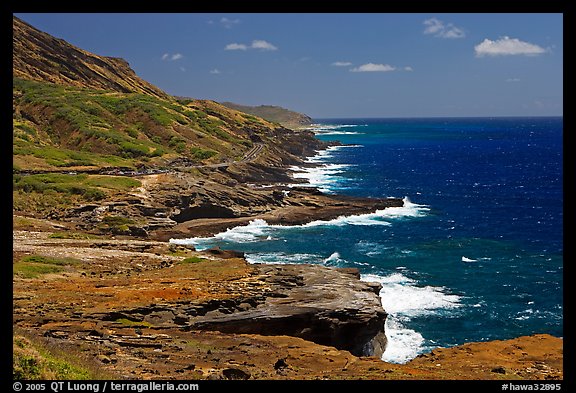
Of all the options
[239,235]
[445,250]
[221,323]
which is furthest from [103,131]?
[221,323]

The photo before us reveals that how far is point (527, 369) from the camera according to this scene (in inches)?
826

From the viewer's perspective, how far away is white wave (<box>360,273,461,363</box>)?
116 ft

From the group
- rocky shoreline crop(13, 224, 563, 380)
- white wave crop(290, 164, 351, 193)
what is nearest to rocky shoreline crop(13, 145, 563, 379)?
rocky shoreline crop(13, 224, 563, 380)

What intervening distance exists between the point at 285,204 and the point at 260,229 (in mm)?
12824

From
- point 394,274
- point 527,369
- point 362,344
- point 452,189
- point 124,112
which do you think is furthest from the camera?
point 124,112

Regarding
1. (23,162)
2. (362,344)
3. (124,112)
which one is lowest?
(362,344)

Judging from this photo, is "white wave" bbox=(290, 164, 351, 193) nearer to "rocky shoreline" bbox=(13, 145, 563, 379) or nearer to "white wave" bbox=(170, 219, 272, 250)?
"white wave" bbox=(170, 219, 272, 250)

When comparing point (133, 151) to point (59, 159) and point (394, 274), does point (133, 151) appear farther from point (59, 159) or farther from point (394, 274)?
point (394, 274)

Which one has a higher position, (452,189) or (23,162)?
(23,162)

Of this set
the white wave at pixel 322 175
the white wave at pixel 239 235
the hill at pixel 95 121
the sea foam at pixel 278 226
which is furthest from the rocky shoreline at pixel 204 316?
the white wave at pixel 322 175

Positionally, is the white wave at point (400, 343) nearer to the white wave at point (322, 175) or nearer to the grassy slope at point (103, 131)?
the grassy slope at point (103, 131)

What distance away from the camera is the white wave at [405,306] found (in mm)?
35500

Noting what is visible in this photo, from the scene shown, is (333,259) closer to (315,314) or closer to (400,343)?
(400,343)
